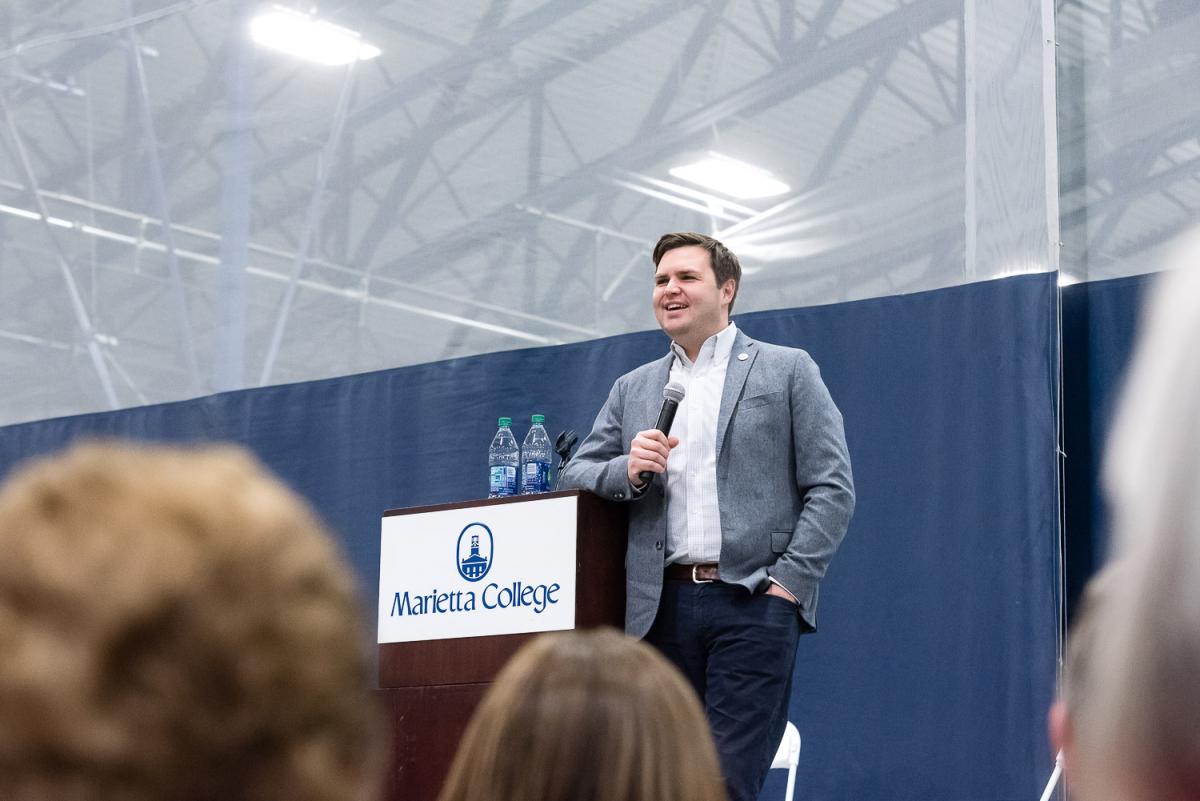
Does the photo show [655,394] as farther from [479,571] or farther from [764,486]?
[479,571]

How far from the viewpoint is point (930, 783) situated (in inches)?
171

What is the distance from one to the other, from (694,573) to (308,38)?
388 cm

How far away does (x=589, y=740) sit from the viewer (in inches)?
37.4

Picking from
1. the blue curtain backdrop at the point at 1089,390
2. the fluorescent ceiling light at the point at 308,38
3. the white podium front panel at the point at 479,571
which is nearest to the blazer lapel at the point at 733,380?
the white podium front panel at the point at 479,571

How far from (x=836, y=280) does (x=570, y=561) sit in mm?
1968

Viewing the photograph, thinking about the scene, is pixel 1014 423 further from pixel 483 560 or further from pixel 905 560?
pixel 483 560

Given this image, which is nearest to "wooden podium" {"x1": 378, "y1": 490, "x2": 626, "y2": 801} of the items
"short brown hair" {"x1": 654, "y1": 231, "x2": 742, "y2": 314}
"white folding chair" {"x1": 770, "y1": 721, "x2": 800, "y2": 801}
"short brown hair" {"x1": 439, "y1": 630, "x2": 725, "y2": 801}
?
"short brown hair" {"x1": 654, "y1": 231, "x2": 742, "y2": 314}

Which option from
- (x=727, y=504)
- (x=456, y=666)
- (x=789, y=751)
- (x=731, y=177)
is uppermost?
(x=731, y=177)

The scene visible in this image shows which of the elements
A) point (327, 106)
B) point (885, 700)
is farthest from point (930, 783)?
point (327, 106)

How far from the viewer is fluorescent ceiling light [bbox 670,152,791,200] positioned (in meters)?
5.27

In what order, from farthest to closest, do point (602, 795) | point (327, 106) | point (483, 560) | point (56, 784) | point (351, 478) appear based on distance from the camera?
point (327, 106), point (351, 478), point (483, 560), point (602, 795), point (56, 784)

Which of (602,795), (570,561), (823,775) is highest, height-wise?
(570,561)

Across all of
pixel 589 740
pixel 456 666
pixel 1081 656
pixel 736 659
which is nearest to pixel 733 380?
pixel 736 659

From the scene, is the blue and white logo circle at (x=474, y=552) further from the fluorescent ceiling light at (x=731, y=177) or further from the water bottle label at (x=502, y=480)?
the fluorescent ceiling light at (x=731, y=177)
